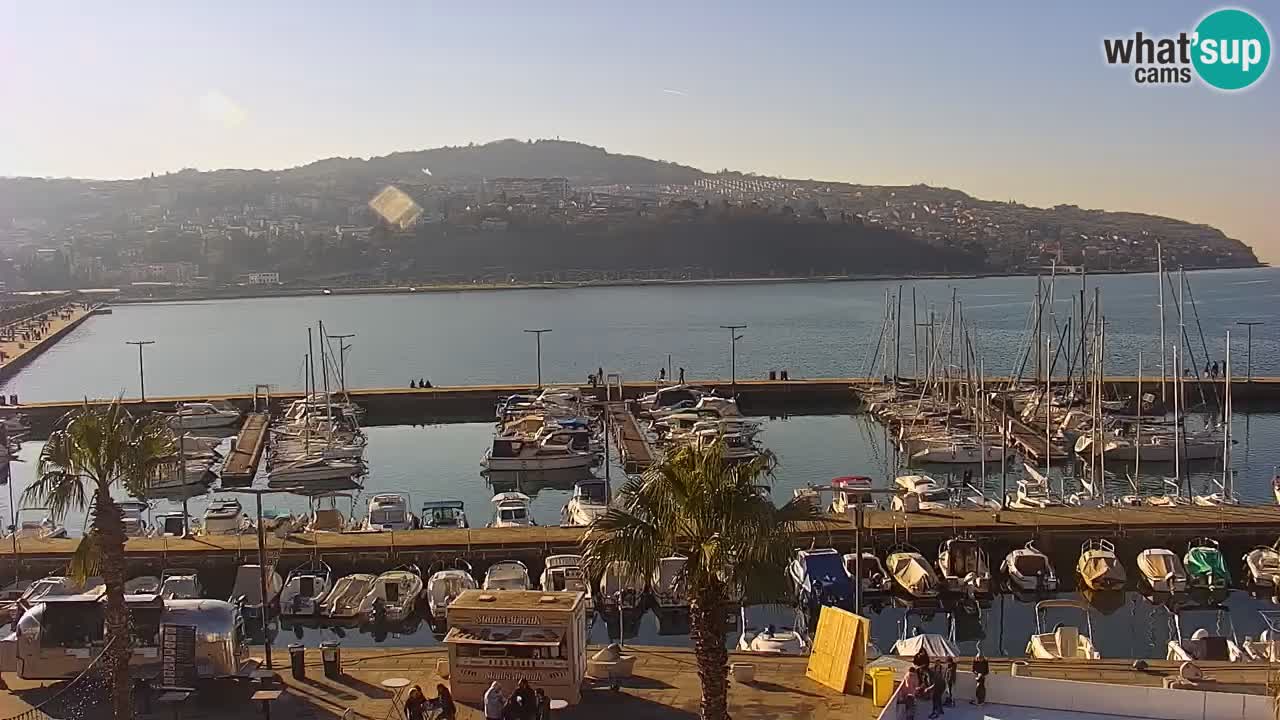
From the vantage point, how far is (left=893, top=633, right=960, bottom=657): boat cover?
1487 centimetres

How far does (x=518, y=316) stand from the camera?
438ft

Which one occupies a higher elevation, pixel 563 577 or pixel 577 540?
pixel 577 540

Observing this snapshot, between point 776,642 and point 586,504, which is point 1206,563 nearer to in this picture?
point 776,642

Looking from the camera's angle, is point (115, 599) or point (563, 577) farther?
point (563, 577)

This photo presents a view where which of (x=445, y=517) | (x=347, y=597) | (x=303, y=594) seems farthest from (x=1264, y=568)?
(x=303, y=594)

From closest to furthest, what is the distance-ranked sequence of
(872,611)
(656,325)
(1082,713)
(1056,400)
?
1. (1082,713)
2. (872,611)
3. (1056,400)
4. (656,325)

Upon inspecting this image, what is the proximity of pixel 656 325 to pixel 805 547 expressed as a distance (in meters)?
91.3

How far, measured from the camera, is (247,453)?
3856 centimetres

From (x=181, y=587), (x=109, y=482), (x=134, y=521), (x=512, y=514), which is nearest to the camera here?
(x=109, y=482)

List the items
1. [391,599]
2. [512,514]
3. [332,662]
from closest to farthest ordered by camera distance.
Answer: [332,662]
[391,599]
[512,514]

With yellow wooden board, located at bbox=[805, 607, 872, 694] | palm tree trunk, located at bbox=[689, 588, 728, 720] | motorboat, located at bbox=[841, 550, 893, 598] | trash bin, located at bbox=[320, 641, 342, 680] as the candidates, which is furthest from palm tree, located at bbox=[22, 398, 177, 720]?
motorboat, located at bbox=[841, 550, 893, 598]

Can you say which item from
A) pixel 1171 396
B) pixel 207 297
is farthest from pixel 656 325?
pixel 207 297

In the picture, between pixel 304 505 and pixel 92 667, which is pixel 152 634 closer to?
pixel 92 667

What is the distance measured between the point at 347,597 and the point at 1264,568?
17316 millimetres
